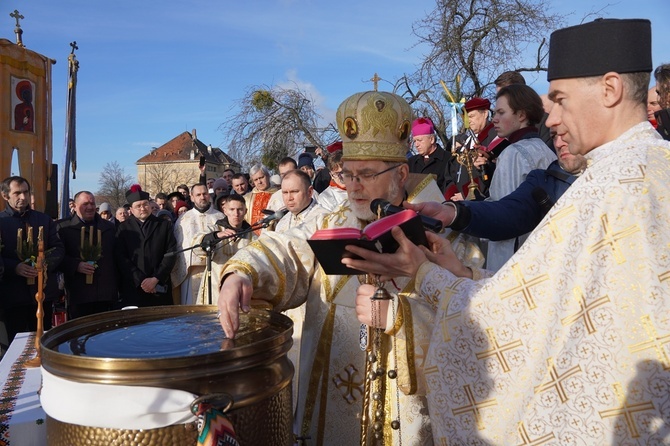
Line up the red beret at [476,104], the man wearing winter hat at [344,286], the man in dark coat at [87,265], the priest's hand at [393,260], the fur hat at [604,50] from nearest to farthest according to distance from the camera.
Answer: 1. the fur hat at [604,50]
2. the priest's hand at [393,260]
3. the man wearing winter hat at [344,286]
4. the red beret at [476,104]
5. the man in dark coat at [87,265]

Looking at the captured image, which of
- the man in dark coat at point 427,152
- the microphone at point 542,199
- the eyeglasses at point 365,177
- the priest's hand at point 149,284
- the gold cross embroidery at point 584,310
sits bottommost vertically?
the priest's hand at point 149,284

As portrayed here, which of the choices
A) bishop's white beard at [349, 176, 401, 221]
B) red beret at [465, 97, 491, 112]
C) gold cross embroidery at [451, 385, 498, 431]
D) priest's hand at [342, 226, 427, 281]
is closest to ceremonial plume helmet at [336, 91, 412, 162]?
bishop's white beard at [349, 176, 401, 221]

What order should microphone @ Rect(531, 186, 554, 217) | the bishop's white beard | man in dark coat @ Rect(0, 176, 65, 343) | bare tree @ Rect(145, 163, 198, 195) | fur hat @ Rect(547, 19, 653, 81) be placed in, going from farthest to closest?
bare tree @ Rect(145, 163, 198, 195) < man in dark coat @ Rect(0, 176, 65, 343) < microphone @ Rect(531, 186, 554, 217) < the bishop's white beard < fur hat @ Rect(547, 19, 653, 81)

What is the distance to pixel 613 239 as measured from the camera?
141 cm

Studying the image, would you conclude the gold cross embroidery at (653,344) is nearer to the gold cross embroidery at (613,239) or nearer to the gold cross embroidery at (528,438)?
the gold cross embroidery at (613,239)

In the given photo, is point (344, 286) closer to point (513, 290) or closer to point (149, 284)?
point (513, 290)

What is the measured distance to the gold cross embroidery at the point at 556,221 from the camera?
148cm

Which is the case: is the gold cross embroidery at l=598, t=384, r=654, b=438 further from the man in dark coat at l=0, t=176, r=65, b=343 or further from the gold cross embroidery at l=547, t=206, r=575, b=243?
the man in dark coat at l=0, t=176, r=65, b=343

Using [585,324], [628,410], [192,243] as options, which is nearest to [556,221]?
[585,324]

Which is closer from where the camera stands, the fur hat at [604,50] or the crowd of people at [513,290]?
the crowd of people at [513,290]

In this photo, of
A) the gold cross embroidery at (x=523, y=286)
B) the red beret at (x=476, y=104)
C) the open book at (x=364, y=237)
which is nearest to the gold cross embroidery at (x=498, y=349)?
the gold cross embroidery at (x=523, y=286)

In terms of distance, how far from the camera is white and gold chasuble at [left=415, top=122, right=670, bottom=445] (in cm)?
136

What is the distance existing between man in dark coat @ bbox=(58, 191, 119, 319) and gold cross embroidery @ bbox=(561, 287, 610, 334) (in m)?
6.43

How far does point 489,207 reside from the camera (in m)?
2.98
